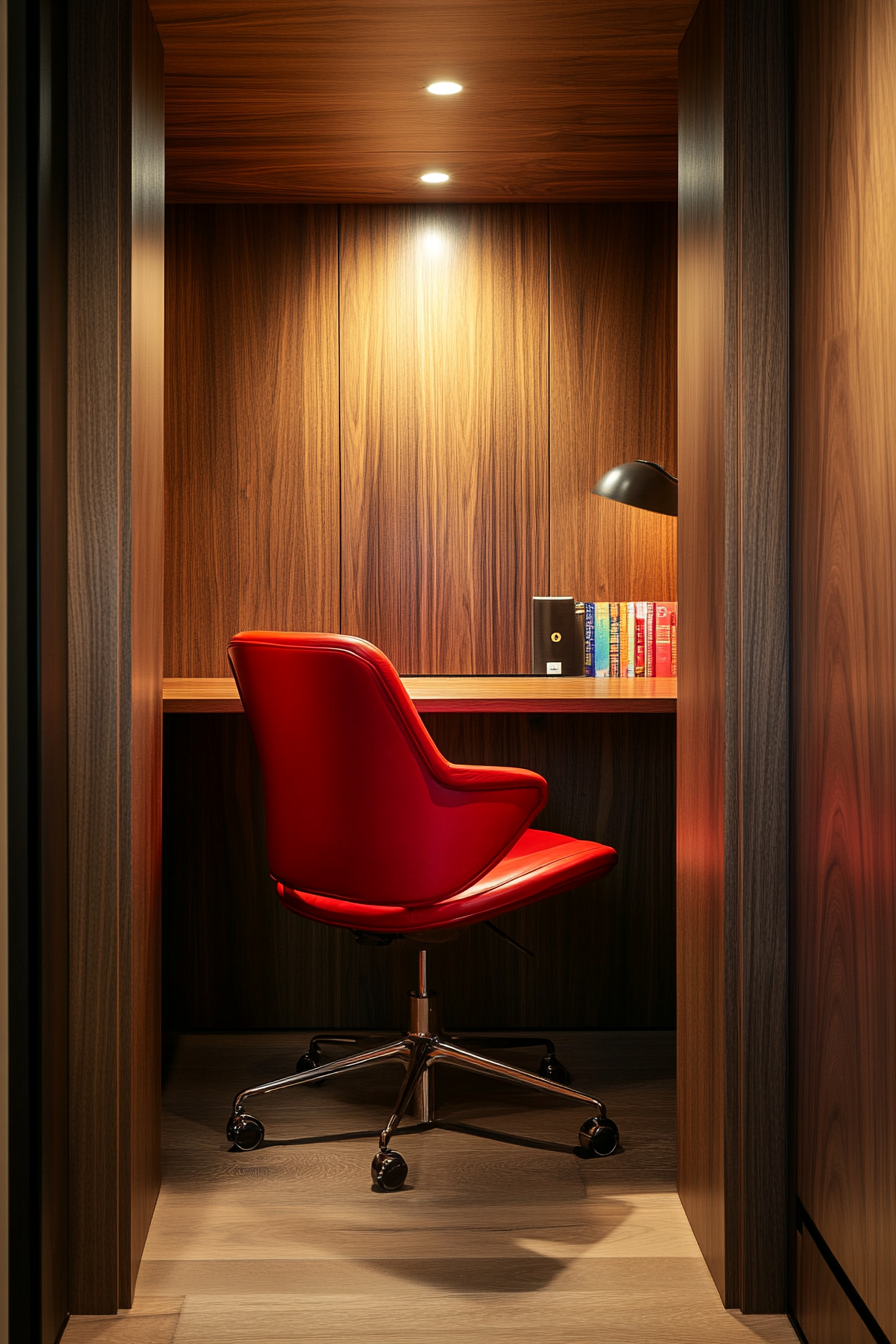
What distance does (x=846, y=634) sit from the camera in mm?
1555

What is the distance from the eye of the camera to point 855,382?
1.52m

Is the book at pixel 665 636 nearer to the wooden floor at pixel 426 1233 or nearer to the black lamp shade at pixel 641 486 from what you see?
the black lamp shade at pixel 641 486

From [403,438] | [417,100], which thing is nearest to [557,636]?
[403,438]

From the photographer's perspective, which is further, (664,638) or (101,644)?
(664,638)

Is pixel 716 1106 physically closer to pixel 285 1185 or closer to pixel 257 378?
pixel 285 1185

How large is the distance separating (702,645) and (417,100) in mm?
1375

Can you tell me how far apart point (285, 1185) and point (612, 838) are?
1.25 m

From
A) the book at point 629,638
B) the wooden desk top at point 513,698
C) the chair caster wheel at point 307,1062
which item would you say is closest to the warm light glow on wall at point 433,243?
the book at point 629,638

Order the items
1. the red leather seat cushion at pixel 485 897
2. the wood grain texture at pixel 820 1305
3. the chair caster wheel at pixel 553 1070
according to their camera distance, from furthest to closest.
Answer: the chair caster wheel at pixel 553 1070 < the red leather seat cushion at pixel 485 897 < the wood grain texture at pixel 820 1305

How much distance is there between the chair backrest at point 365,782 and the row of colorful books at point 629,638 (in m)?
1.02

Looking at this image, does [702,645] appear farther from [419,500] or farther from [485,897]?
[419,500]

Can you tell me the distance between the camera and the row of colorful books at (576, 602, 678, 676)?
308 centimetres

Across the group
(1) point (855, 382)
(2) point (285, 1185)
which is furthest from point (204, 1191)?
(1) point (855, 382)

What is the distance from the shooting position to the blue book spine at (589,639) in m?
3.09
